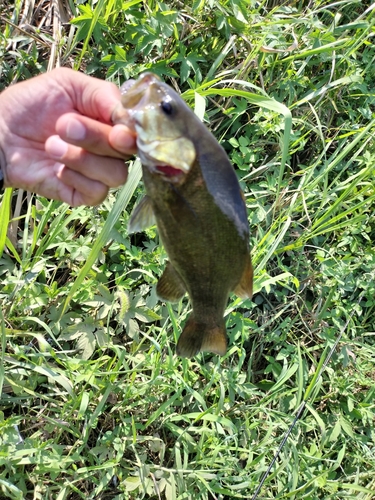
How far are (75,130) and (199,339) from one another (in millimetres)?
942

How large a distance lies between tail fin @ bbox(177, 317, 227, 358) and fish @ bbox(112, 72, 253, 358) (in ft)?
0.46

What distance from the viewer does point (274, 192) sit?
3.09 m

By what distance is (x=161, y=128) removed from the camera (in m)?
1.48

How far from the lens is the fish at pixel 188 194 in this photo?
149 centimetres

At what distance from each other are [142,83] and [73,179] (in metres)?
0.56

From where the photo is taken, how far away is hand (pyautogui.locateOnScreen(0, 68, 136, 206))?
165 cm

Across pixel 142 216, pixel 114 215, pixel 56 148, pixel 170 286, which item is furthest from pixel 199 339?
pixel 56 148

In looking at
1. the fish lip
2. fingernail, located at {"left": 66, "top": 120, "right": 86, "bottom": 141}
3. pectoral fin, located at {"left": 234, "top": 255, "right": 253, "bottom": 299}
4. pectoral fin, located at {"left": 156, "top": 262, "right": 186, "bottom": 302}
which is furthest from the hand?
pectoral fin, located at {"left": 234, "top": 255, "right": 253, "bottom": 299}

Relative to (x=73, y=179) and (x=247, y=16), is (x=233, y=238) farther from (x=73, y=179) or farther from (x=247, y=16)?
(x=247, y=16)

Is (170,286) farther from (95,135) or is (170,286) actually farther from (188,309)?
(188,309)

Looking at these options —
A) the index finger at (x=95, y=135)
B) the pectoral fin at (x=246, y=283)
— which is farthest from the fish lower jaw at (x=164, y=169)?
the pectoral fin at (x=246, y=283)

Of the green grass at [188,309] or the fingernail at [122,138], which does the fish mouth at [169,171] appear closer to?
the fingernail at [122,138]

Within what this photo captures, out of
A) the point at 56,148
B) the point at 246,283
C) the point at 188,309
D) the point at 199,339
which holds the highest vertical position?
the point at 56,148

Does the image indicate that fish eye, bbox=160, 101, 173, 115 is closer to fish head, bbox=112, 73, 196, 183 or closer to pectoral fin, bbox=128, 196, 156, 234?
fish head, bbox=112, 73, 196, 183
